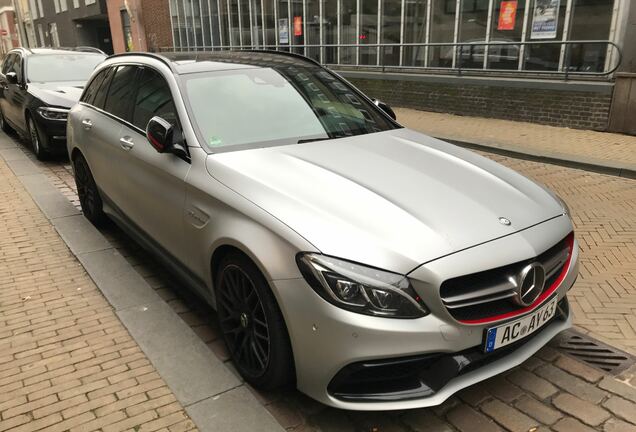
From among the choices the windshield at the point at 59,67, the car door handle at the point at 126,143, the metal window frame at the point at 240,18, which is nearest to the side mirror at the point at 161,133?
the car door handle at the point at 126,143

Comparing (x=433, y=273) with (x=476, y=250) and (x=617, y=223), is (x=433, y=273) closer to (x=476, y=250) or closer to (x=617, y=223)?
(x=476, y=250)

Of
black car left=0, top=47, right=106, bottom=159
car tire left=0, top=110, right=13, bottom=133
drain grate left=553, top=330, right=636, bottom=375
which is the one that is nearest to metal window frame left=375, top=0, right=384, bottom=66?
black car left=0, top=47, right=106, bottom=159

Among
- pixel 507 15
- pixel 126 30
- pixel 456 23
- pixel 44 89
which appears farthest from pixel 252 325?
pixel 126 30

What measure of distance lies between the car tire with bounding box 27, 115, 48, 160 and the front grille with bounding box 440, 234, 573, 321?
24.9 feet

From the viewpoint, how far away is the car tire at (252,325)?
250cm

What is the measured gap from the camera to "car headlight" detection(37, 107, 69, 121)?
7812mm

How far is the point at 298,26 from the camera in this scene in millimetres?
18797

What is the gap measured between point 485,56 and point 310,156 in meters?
10.7

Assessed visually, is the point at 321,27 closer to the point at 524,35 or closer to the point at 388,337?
the point at 524,35

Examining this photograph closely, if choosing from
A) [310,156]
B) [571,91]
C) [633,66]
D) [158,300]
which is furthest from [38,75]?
[633,66]

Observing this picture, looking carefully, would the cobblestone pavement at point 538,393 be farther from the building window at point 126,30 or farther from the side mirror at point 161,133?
the building window at point 126,30

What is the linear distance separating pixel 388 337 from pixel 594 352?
1686mm

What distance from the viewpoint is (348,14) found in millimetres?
16672

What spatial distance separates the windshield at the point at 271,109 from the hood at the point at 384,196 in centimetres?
19
